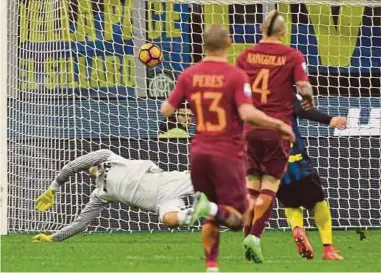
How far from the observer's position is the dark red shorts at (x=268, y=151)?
10.7m

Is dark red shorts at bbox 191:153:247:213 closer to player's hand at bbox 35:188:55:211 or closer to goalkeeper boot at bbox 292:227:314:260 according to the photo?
goalkeeper boot at bbox 292:227:314:260

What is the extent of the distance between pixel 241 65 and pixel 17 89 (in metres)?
5.27

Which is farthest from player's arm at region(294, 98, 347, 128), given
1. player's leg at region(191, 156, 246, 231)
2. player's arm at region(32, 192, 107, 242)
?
player's arm at region(32, 192, 107, 242)

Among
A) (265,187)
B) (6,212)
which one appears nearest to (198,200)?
(265,187)

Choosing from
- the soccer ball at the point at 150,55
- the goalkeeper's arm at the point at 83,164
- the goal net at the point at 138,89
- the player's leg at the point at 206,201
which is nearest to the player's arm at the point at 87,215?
the goalkeeper's arm at the point at 83,164

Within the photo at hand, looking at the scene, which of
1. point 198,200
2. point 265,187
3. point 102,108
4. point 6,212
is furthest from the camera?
point 102,108

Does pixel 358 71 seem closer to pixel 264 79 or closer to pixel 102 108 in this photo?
pixel 102 108

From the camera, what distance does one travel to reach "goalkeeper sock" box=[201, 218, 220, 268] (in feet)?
29.6

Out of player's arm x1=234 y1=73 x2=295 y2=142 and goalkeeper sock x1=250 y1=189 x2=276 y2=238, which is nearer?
player's arm x1=234 y1=73 x2=295 y2=142

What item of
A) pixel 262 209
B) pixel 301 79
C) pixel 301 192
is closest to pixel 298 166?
pixel 301 192

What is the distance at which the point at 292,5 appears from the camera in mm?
16453

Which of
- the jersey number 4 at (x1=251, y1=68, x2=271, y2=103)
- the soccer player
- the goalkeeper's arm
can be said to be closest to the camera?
the jersey number 4 at (x1=251, y1=68, x2=271, y2=103)

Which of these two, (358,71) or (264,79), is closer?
(264,79)

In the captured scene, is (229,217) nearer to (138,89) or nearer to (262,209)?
(262,209)
